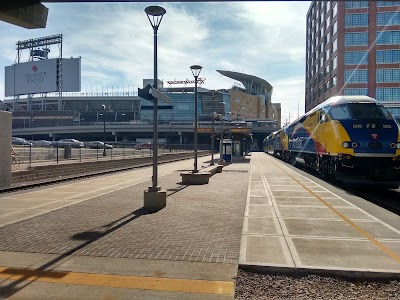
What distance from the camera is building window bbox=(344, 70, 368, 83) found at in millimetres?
77438

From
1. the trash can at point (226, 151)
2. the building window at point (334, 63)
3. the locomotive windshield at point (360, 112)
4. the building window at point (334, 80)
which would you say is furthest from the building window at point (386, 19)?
the locomotive windshield at point (360, 112)

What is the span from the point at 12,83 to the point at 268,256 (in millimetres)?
119336

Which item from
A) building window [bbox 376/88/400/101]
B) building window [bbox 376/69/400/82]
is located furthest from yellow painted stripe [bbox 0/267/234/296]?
building window [bbox 376/69/400/82]

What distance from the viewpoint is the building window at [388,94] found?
7676cm

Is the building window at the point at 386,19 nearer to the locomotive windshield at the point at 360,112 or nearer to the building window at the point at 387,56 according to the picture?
the building window at the point at 387,56

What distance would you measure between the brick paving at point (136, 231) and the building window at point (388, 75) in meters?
75.8

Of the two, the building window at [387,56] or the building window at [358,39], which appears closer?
the building window at [387,56]

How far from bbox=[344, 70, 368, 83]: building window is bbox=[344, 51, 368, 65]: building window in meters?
1.82

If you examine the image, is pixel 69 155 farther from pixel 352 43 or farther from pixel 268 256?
pixel 352 43

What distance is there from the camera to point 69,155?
30609 mm

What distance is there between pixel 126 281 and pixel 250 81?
18618 cm

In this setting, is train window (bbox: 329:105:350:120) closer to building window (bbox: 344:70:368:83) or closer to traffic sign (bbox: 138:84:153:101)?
traffic sign (bbox: 138:84:153:101)

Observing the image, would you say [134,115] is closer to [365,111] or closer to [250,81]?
[250,81]

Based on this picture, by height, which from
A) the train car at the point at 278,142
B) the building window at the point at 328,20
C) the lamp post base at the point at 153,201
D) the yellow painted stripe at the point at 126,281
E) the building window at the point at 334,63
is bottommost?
the yellow painted stripe at the point at 126,281
